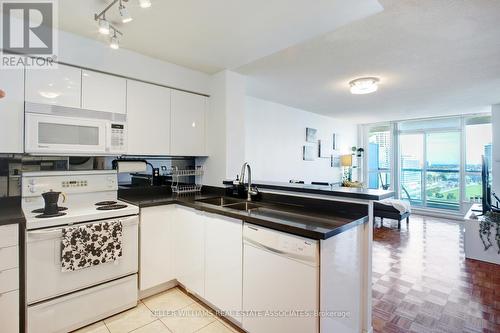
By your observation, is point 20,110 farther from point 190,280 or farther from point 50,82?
point 190,280

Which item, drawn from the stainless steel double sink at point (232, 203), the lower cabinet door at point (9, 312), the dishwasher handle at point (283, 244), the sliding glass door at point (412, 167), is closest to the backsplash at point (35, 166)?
the lower cabinet door at point (9, 312)

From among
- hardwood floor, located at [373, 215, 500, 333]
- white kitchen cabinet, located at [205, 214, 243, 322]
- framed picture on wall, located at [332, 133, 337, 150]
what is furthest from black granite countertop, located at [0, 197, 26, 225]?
framed picture on wall, located at [332, 133, 337, 150]

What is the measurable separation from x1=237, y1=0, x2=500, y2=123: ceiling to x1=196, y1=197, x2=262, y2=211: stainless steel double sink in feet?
5.16

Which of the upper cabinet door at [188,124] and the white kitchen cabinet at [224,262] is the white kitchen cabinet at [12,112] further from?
the white kitchen cabinet at [224,262]

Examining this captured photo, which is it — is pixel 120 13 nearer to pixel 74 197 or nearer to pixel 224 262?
pixel 74 197

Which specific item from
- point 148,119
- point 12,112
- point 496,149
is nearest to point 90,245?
point 12,112

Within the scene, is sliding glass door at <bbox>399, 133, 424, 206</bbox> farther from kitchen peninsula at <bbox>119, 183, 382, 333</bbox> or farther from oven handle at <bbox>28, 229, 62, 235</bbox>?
oven handle at <bbox>28, 229, 62, 235</bbox>

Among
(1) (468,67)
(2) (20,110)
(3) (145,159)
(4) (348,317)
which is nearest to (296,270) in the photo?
(4) (348,317)

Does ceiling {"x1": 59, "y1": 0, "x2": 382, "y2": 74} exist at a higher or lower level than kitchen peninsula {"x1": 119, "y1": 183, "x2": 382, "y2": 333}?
higher

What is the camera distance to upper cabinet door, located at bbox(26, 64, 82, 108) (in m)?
2.00

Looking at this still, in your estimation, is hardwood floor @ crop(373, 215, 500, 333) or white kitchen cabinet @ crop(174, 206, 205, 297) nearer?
hardwood floor @ crop(373, 215, 500, 333)

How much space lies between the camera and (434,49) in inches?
96.2

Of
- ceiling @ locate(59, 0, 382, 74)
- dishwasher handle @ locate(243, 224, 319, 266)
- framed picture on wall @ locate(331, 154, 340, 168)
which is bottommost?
dishwasher handle @ locate(243, 224, 319, 266)

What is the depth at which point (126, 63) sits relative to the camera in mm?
2486
